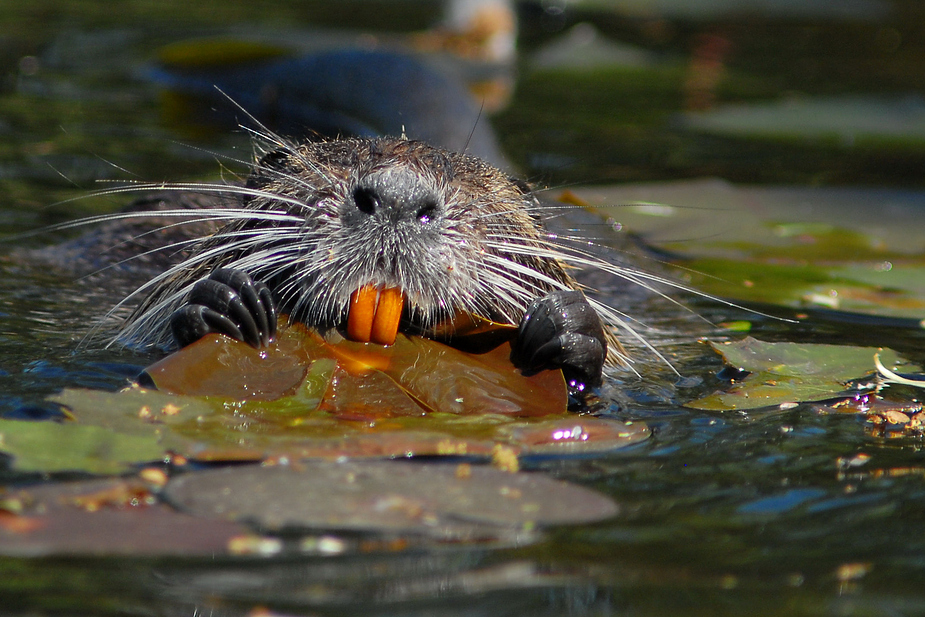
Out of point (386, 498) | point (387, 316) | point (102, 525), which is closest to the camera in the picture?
point (102, 525)

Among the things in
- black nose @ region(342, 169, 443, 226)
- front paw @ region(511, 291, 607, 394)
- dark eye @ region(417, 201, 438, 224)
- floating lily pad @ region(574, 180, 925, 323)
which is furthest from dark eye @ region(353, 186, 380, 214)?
floating lily pad @ region(574, 180, 925, 323)

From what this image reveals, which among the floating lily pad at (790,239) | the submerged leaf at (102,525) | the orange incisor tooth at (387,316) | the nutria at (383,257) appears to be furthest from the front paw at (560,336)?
the floating lily pad at (790,239)

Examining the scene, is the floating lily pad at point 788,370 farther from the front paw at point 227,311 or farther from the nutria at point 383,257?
the front paw at point 227,311

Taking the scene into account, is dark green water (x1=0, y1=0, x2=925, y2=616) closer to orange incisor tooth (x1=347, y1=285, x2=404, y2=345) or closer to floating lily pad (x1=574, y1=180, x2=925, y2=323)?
floating lily pad (x1=574, y1=180, x2=925, y2=323)

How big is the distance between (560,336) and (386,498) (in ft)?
3.11

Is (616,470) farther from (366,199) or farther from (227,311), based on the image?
(227,311)

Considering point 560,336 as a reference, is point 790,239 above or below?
above

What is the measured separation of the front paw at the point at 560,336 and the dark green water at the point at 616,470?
8.7 inches

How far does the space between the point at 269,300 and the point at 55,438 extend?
0.72 meters

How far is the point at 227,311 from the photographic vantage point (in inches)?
120

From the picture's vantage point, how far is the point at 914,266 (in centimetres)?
531

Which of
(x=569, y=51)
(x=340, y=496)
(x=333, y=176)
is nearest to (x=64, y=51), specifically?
(x=569, y=51)

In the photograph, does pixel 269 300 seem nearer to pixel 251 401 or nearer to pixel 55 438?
pixel 251 401

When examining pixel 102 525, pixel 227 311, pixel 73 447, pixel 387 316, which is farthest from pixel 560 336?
pixel 102 525
